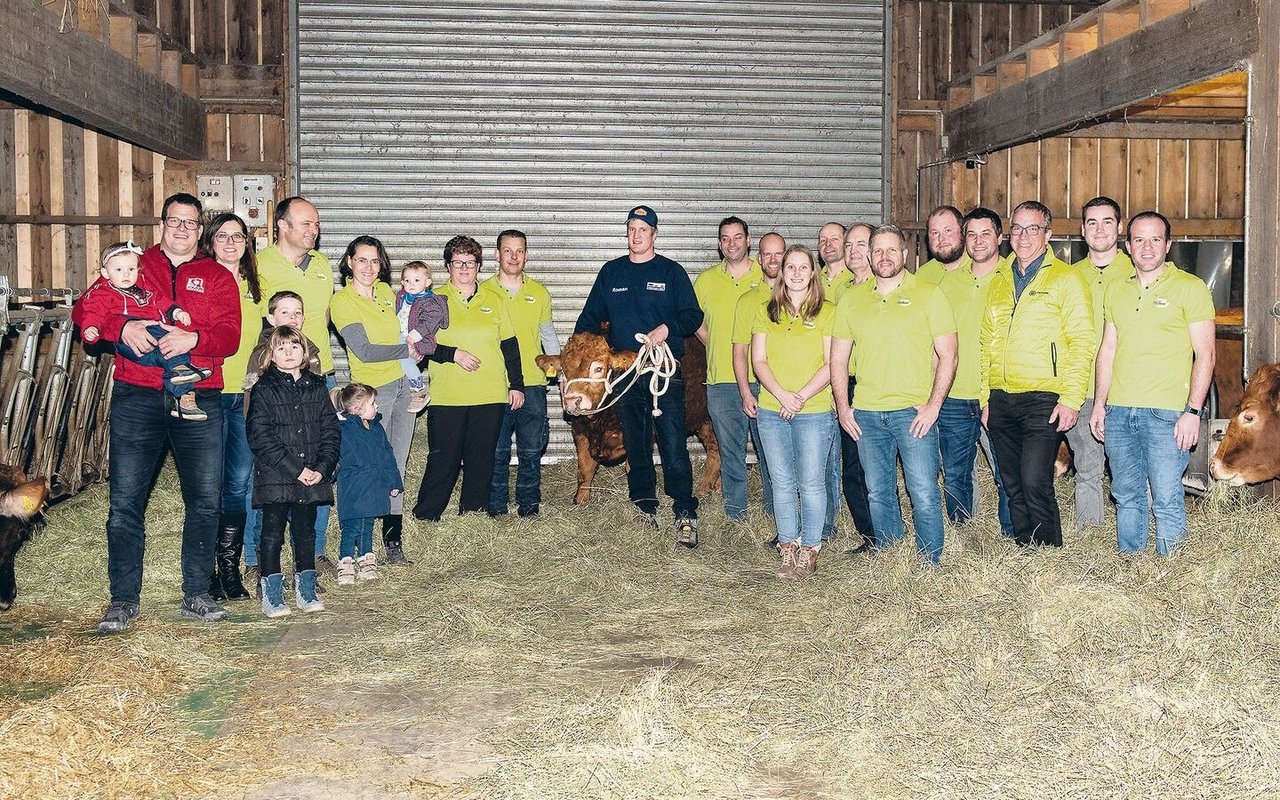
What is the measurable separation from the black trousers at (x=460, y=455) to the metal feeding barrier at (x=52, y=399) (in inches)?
74.1

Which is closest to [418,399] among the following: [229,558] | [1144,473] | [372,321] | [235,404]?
[372,321]

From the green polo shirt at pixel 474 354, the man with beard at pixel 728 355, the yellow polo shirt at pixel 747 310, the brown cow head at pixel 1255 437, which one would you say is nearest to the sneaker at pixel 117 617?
the green polo shirt at pixel 474 354

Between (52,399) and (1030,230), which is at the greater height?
(1030,230)

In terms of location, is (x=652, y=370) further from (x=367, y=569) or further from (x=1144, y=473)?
(x=1144, y=473)

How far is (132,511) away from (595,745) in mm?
2567

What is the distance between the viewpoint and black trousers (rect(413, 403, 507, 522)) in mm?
6930

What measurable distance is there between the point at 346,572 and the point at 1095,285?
3.82 m

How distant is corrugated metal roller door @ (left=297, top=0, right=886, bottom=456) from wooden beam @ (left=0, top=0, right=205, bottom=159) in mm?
1115

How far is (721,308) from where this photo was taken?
747 cm

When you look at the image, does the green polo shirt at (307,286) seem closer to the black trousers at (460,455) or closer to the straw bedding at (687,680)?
the black trousers at (460,455)

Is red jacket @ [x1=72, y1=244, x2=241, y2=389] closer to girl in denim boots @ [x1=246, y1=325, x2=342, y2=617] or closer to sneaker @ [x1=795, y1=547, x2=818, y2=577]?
girl in denim boots @ [x1=246, y1=325, x2=342, y2=617]

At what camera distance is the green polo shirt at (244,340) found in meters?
5.61

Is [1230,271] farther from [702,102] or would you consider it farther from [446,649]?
[446,649]

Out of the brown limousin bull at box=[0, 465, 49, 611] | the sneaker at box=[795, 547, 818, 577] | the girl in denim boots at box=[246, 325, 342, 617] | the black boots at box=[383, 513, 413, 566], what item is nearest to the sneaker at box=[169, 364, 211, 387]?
the girl in denim boots at box=[246, 325, 342, 617]
